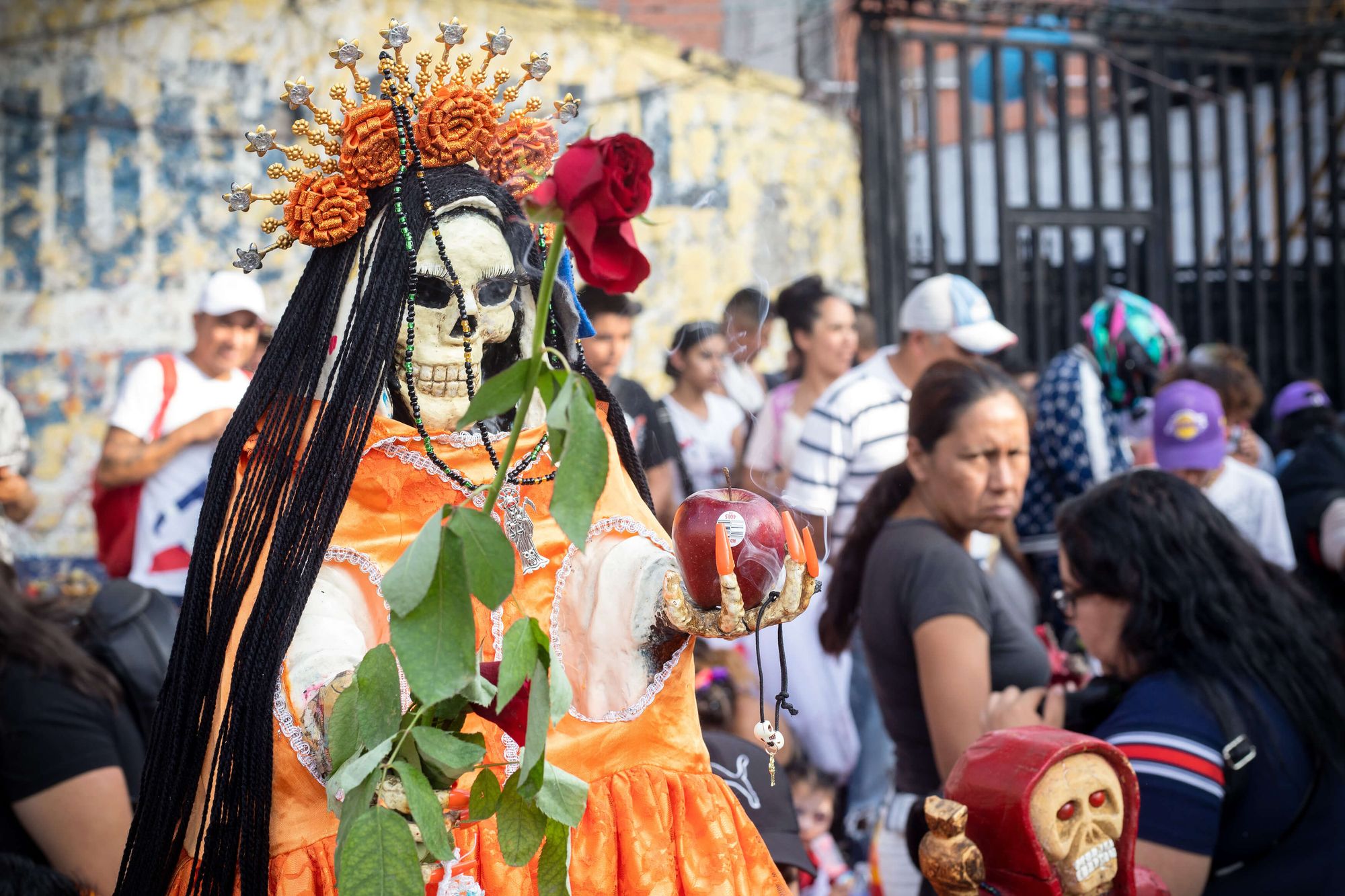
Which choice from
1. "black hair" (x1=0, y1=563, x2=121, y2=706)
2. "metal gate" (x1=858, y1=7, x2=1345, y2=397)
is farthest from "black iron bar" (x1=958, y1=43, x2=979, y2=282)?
"black hair" (x1=0, y1=563, x2=121, y2=706)

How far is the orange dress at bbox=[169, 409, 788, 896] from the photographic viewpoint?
180cm

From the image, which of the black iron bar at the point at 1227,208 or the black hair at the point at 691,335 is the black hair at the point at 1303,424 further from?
the black iron bar at the point at 1227,208

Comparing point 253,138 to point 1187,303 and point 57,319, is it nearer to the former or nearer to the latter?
point 57,319

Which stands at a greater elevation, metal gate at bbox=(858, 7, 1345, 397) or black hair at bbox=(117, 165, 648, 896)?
metal gate at bbox=(858, 7, 1345, 397)

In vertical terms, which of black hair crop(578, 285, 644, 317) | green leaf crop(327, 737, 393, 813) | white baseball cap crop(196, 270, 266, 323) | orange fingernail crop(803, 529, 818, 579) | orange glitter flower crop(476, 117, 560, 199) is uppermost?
orange glitter flower crop(476, 117, 560, 199)

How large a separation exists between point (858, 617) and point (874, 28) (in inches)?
202

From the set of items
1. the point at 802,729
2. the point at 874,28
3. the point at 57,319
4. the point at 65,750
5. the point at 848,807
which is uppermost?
the point at 874,28

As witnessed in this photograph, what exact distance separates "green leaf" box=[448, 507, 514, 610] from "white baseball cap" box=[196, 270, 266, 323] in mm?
3183

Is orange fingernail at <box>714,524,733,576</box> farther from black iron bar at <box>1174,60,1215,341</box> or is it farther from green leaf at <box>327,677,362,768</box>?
black iron bar at <box>1174,60,1215,341</box>

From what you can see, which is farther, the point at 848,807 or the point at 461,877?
the point at 848,807

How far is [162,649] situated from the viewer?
2.92m

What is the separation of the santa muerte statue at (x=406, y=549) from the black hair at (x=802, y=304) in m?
2.56

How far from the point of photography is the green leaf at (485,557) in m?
1.35

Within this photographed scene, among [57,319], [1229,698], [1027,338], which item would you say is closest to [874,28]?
[1027,338]
